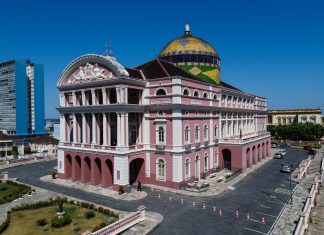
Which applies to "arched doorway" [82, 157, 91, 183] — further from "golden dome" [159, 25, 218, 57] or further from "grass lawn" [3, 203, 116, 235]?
"golden dome" [159, 25, 218, 57]

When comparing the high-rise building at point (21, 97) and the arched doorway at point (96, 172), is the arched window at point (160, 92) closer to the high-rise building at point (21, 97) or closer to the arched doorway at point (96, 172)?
the arched doorway at point (96, 172)

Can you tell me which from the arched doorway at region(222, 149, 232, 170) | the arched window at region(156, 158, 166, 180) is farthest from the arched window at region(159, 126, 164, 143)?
the arched doorway at region(222, 149, 232, 170)

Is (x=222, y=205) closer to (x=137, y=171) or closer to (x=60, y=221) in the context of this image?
(x=137, y=171)

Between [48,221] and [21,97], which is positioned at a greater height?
[21,97]

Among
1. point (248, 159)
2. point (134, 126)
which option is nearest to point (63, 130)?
point (134, 126)

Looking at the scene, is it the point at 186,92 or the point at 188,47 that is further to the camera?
the point at 188,47

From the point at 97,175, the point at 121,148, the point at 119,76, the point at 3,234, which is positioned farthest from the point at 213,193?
the point at 3,234
